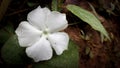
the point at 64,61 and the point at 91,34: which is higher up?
the point at 64,61

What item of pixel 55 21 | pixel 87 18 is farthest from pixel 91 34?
pixel 55 21

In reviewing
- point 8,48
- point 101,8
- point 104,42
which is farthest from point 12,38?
point 101,8

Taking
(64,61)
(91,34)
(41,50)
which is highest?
(41,50)

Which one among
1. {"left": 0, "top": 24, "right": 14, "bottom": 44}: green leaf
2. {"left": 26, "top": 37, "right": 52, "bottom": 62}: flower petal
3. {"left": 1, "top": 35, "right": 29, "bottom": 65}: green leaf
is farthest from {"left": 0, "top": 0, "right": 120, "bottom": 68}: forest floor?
{"left": 26, "top": 37, "right": 52, "bottom": 62}: flower petal

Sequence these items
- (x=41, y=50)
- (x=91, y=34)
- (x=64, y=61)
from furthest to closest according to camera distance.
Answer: (x=91, y=34) < (x=64, y=61) < (x=41, y=50)

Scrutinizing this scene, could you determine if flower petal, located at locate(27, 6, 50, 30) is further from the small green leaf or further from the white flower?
the small green leaf

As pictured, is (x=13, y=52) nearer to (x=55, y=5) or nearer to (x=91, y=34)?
(x=55, y=5)

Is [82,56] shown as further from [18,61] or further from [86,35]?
[18,61]
